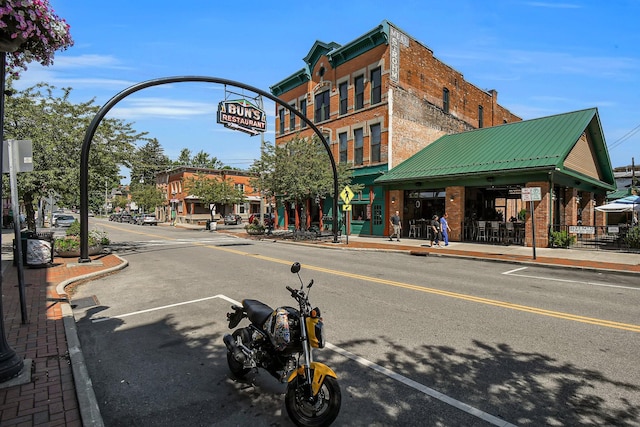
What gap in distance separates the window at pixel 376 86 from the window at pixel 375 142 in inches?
72.4

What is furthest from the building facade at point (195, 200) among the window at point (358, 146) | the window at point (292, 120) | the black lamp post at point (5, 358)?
the black lamp post at point (5, 358)

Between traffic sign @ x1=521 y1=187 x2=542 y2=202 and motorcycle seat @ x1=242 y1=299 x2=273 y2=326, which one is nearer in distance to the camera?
motorcycle seat @ x1=242 y1=299 x2=273 y2=326

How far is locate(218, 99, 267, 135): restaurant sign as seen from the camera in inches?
691

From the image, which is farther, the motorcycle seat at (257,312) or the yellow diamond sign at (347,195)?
the yellow diamond sign at (347,195)

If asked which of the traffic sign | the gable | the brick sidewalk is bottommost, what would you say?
the brick sidewalk

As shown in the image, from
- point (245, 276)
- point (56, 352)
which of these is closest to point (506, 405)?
point (56, 352)

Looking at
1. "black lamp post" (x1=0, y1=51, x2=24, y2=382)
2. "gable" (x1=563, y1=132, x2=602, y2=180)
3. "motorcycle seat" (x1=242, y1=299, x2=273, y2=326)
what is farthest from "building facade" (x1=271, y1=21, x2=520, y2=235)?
"black lamp post" (x1=0, y1=51, x2=24, y2=382)

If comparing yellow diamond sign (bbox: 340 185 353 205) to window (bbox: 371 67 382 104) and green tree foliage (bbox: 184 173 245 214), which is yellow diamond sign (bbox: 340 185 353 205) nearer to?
window (bbox: 371 67 382 104)

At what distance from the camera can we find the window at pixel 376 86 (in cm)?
2529

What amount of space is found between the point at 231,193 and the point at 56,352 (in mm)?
38691

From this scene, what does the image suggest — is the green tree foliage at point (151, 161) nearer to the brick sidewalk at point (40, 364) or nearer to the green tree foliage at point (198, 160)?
the green tree foliage at point (198, 160)

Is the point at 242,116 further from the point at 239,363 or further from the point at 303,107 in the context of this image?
the point at 239,363

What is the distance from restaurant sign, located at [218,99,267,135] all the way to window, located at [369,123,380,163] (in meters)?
9.21

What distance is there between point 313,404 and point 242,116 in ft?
55.2
